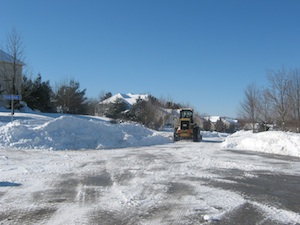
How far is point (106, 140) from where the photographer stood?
21406mm

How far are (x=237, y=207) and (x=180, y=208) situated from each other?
1210mm

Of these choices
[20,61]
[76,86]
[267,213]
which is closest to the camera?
[267,213]

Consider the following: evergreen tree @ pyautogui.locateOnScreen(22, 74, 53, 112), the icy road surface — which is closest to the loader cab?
the icy road surface

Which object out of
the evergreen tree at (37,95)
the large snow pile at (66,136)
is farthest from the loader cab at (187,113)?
the evergreen tree at (37,95)

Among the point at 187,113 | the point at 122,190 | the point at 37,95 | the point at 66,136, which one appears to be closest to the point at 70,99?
the point at 37,95

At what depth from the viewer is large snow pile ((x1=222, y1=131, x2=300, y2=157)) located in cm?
1823

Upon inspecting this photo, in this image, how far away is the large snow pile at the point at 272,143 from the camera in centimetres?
1823

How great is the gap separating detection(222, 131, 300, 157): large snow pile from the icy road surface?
569cm

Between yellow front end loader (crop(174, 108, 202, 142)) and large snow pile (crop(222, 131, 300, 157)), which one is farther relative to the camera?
yellow front end loader (crop(174, 108, 202, 142))

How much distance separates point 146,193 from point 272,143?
46.3 ft

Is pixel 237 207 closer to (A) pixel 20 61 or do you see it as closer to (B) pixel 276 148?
(B) pixel 276 148

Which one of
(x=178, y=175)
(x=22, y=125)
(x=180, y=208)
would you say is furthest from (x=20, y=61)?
(x=180, y=208)

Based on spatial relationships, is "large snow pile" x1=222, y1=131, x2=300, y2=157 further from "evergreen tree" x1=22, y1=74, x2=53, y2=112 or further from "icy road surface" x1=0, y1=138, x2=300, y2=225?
"evergreen tree" x1=22, y1=74, x2=53, y2=112

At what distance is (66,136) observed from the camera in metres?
20.2
